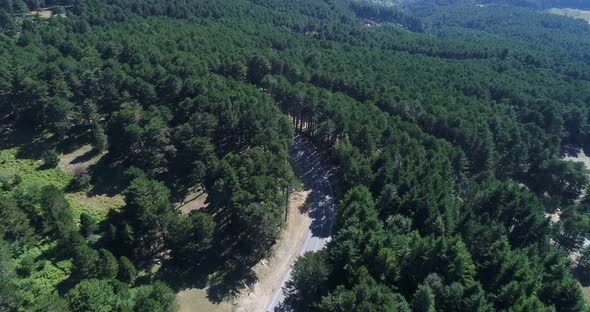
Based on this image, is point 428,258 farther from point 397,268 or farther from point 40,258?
point 40,258

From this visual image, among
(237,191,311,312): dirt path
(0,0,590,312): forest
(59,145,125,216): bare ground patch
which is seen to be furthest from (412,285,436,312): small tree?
(59,145,125,216): bare ground patch

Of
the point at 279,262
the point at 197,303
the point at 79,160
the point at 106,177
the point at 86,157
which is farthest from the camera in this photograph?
the point at 86,157

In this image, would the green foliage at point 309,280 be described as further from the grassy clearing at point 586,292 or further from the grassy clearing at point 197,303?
the grassy clearing at point 586,292

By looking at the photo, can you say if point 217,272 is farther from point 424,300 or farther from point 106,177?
point 106,177

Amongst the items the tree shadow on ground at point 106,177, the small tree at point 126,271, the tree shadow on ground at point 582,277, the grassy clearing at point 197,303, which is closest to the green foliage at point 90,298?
the small tree at point 126,271

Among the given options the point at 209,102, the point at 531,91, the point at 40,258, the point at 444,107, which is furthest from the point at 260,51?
the point at 531,91

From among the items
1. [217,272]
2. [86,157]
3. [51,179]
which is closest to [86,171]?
[86,157]
